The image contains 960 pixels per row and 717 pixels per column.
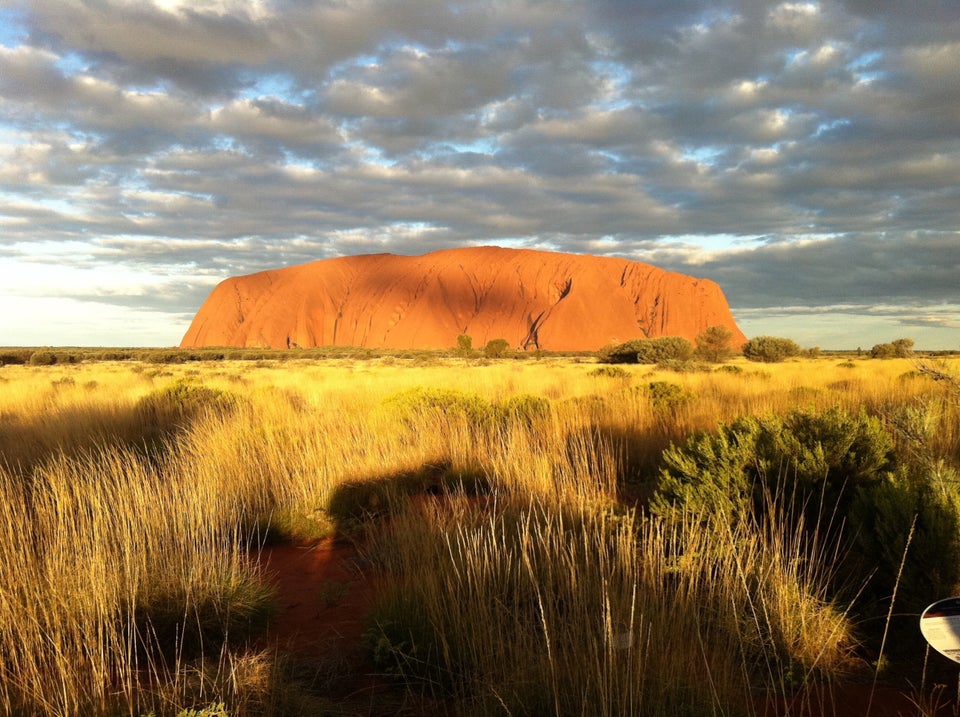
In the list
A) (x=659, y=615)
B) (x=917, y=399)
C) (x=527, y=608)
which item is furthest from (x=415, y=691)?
(x=917, y=399)

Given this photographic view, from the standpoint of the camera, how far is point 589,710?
6.69ft

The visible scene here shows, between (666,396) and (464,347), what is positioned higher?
(464,347)

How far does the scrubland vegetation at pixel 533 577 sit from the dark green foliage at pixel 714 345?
2847 centimetres

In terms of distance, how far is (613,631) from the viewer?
8.06 ft

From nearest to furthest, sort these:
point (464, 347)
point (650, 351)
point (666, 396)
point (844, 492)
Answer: point (844, 492)
point (666, 396)
point (650, 351)
point (464, 347)

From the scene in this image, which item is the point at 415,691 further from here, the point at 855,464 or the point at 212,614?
the point at 855,464

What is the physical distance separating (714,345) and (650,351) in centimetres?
670

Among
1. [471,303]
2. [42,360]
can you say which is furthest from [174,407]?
[471,303]

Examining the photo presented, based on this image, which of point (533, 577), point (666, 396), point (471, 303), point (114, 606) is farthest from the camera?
point (471, 303)

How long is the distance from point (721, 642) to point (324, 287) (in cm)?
9403

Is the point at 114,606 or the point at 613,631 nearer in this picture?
the point at 613,631

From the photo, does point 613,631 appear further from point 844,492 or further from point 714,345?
point 714,345

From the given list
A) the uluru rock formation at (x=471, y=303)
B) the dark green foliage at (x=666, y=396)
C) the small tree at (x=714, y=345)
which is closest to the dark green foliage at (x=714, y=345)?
the small tree at (x=714, y=345)

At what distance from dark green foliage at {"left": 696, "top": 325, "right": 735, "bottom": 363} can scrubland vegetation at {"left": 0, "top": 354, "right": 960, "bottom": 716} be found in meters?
28.5
